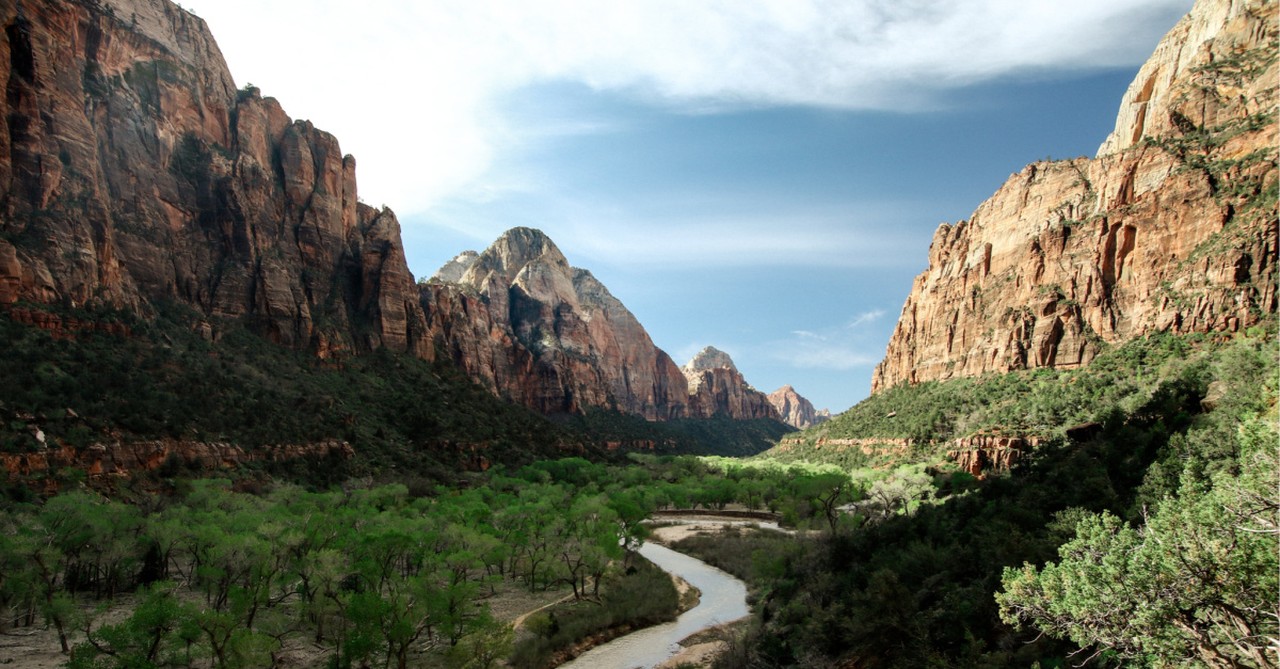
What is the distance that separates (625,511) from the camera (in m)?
56.1

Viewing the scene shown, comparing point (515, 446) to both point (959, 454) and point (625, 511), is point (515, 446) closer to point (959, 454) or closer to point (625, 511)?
point (625, 511)

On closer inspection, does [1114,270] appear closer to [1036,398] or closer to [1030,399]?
[1030,399]

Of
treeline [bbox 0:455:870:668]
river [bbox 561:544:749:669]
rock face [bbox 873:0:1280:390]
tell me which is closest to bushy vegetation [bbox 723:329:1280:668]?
river [bbox 561:544:749:669]

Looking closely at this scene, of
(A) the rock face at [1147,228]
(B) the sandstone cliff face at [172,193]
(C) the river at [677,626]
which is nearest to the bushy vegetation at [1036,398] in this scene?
(A) the rock face at [1147,228]

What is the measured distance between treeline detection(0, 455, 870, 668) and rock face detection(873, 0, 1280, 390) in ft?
212

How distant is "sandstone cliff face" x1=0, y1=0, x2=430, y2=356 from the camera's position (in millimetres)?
59625

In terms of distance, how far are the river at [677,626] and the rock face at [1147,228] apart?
54.6 m

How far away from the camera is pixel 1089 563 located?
12.3 metres

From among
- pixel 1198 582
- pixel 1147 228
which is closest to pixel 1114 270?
pixel 1147 228

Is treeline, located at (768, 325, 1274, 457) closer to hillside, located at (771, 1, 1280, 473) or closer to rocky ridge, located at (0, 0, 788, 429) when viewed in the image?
hillside, located at (771, 1, 1280, 473)

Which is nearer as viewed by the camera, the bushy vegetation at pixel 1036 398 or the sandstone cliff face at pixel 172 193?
the bushy vegetation at pixel 1036 398

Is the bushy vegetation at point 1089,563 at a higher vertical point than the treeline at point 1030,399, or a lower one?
lower

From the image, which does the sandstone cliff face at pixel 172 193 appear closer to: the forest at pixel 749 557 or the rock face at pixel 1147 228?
the forest at pixel 749 557

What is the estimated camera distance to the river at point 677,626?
31891 millimetres
